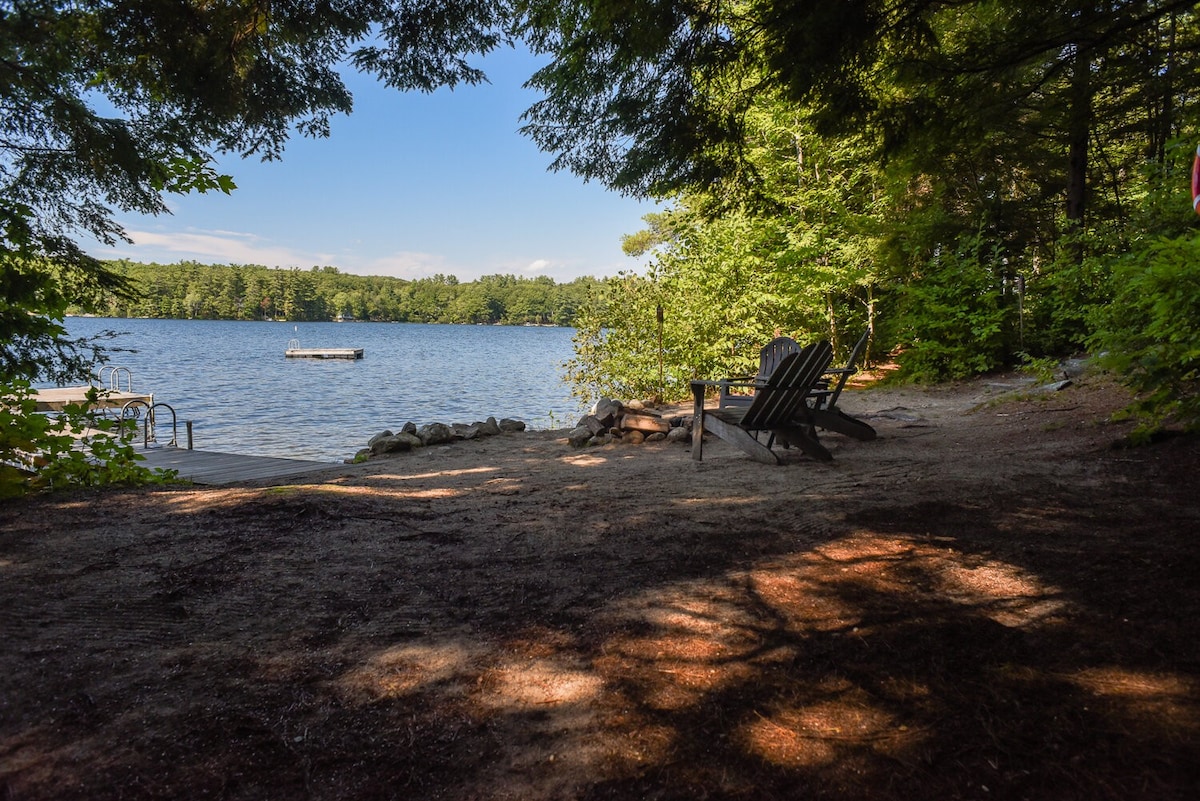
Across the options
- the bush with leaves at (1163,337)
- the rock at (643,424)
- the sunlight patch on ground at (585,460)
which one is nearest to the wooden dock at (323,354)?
the rock at (643,424)

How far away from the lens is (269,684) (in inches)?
77.7

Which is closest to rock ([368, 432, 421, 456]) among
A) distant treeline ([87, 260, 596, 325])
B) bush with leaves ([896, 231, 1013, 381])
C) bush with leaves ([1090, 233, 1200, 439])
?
bush with leaves ([1090, 233, 1200, 439])

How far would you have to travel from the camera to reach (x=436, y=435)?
9555 mm

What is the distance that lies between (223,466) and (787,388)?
6.96m

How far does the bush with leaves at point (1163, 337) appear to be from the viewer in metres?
3.95

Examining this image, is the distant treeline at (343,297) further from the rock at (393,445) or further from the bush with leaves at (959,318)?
the rock at (393,445)

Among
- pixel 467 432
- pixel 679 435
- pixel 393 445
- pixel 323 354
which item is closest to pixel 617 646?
pixel 679 435

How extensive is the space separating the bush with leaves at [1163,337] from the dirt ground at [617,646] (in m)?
Result: 0.47

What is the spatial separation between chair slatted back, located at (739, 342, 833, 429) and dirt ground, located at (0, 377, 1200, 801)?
1.61 meters

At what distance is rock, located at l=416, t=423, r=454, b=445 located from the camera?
31.3 ft

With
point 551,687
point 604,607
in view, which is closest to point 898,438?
point 604,607

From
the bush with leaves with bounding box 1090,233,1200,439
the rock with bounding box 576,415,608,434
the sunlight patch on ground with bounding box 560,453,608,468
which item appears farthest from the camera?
the rock with bounding box 576,415,608,434

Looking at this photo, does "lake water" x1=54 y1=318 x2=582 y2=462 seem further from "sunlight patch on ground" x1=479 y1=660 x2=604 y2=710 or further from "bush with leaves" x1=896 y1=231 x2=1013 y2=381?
"bush with leaves" x1=896 y1=231 x2=1013 y2=381

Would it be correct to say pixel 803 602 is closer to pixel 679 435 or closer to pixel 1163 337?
pixel 1163 337
